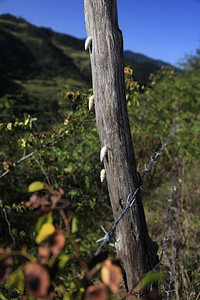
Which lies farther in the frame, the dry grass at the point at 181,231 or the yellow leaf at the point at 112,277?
the dry grass at the point at 181,231

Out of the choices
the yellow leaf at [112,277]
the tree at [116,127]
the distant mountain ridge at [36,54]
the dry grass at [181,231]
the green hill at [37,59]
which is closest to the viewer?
the yellow leaf at [112,277]

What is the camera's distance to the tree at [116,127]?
1.04m

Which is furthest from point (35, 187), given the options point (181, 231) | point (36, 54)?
point (36, 54)

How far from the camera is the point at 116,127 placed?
108cm

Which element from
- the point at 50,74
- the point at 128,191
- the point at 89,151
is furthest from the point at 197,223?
the point at 50,74

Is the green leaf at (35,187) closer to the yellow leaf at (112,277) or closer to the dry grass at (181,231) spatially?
the yellow leaf at (112,277)

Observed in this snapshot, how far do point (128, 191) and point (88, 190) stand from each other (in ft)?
7.08

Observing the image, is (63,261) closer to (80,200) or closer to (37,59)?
(80,200)

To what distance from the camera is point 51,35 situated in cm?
1474

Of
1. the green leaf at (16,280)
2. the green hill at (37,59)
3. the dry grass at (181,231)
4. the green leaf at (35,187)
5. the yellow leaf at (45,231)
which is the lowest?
the dry grass at (181,231)

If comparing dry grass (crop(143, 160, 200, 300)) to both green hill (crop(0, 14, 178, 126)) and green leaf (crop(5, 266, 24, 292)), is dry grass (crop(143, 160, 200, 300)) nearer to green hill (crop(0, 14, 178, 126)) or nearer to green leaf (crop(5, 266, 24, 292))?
green leaf (crop(5, 266, 24, 292))

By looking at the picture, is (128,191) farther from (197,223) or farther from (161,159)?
(161,159)

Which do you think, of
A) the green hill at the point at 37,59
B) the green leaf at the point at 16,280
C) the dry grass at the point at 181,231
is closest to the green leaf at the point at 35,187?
the green leaf at the point at 16,280

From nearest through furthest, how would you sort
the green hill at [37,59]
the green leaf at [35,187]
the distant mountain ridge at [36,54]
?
1. the green leaf at [35,187]
2. the green hill at [37,59]
3. the distant mountain ridge at [36,54]
